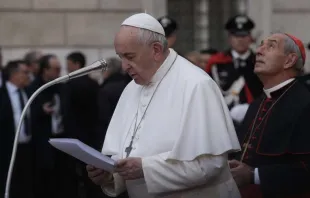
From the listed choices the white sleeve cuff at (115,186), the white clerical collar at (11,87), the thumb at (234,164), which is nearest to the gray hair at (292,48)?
the thumb at (234,164)

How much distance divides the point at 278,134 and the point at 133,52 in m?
1.19

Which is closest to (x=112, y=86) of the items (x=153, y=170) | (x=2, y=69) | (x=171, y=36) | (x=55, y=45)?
(x=171, y=36)

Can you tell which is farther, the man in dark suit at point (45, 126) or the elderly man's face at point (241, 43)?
the man in dark suit at point (45, 126)

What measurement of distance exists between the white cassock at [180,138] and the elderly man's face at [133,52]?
0.36 feet

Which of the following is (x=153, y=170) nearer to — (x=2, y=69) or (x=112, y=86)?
(x=112, y=86)

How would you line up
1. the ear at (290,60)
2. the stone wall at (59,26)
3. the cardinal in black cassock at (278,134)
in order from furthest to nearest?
the stone wall at (59,26) < the ear at (290,60) < the cardinal in black cassock at (278,134)

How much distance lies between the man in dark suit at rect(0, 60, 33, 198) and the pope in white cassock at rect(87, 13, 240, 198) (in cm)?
437

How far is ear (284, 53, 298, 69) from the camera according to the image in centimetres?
574

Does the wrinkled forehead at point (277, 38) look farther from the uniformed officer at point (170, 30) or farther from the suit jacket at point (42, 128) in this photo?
the suit jacket at point (42, 128)

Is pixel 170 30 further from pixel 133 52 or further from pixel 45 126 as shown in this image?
pixel 133 52

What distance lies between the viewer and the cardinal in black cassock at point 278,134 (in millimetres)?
5496

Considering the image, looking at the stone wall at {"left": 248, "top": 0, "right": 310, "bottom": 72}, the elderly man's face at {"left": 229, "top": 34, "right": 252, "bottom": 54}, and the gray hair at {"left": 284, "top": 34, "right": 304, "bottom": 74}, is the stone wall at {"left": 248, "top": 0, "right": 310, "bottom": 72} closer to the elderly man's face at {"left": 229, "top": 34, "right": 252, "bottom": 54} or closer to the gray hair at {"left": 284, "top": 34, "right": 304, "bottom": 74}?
the elderly man's face at {"left": 229, "top": 34, "right": 252, "bottom": 54}

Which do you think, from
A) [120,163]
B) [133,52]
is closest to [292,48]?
[133,52]

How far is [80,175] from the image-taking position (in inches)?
404
